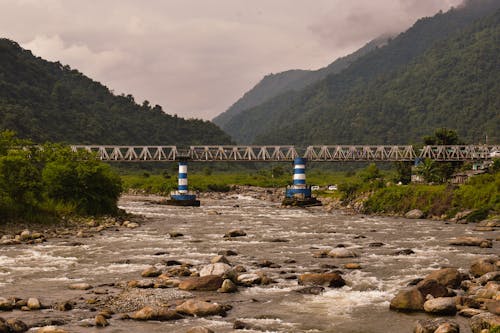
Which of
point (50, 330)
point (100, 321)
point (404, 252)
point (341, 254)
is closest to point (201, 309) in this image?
point (100, 321)

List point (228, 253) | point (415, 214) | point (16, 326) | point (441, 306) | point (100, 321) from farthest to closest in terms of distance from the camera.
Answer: point (415, 214) → point (228, 253) → point (441, 306) → point (100, 321) → point (16, 326)

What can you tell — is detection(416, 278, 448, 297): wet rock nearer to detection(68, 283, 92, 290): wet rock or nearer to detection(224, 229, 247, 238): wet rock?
detection(68, 283, 92, 290): wet rock

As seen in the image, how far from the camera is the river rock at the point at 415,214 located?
5859 cm

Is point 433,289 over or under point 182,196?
over

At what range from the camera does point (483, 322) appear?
16047 millimetres

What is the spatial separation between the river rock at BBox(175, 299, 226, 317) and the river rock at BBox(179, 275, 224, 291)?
305cm

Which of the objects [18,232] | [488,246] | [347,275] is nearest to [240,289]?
[347,275]

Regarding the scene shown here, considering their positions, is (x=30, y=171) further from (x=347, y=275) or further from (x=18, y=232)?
(x=347, y=275)

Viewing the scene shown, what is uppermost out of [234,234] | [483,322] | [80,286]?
[483,322]

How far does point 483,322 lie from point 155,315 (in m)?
10.0

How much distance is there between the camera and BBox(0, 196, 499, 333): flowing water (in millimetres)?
17766

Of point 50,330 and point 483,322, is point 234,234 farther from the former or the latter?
point 483,322

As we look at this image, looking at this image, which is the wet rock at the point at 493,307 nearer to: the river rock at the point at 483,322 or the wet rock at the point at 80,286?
the river rock at the point at 483,322

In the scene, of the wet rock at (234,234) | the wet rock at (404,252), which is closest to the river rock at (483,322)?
the wet rock at (404,252)
